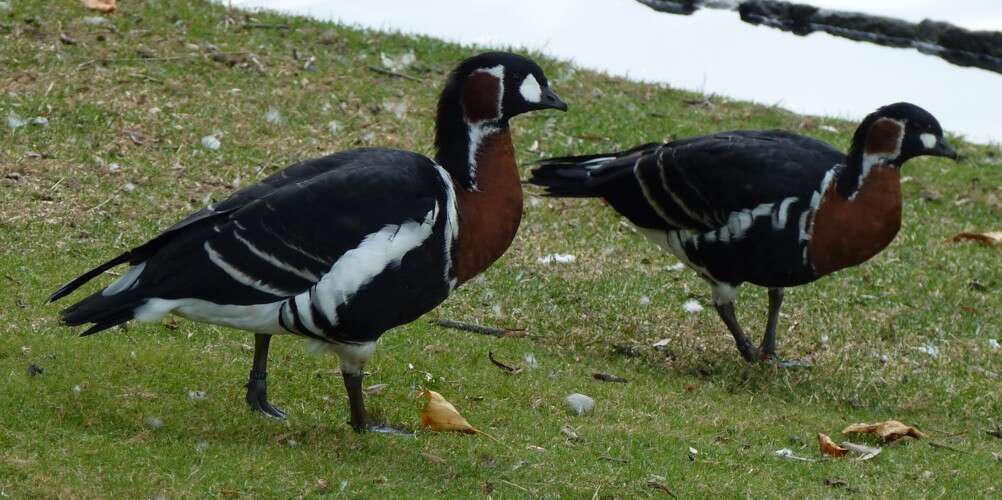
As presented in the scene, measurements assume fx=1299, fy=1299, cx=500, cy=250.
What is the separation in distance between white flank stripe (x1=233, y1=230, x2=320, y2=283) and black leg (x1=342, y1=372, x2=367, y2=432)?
593 mm

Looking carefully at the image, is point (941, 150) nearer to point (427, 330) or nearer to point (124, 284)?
point (427, 330)

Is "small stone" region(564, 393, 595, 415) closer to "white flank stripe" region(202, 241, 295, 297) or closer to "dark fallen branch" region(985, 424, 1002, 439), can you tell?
"white flank stripe" region(202, 241, 295, 297)

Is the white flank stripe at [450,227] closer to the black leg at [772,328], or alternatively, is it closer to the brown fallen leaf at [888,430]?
the brown fallen leaf at [888,430]

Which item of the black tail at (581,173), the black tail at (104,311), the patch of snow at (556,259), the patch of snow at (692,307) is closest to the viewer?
the black tail at (104,311)

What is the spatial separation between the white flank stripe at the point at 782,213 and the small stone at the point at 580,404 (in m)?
1.63

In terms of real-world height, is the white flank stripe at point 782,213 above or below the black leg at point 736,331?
above

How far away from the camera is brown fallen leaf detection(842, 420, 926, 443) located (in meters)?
6.93

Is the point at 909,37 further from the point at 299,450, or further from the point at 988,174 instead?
the point at 299,450

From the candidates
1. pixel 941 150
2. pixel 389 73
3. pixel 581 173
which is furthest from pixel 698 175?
pixel 389 73

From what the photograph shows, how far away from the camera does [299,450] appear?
579cm

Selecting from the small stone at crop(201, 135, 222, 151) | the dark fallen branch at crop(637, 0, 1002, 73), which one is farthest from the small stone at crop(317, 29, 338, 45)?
the dark fallen branch at crop(637, 0, 1002, 73)

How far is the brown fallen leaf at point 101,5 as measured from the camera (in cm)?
1206

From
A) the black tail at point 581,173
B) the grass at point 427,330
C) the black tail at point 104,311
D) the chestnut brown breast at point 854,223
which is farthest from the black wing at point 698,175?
the black tail at point 104,311

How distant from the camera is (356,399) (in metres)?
6.16
